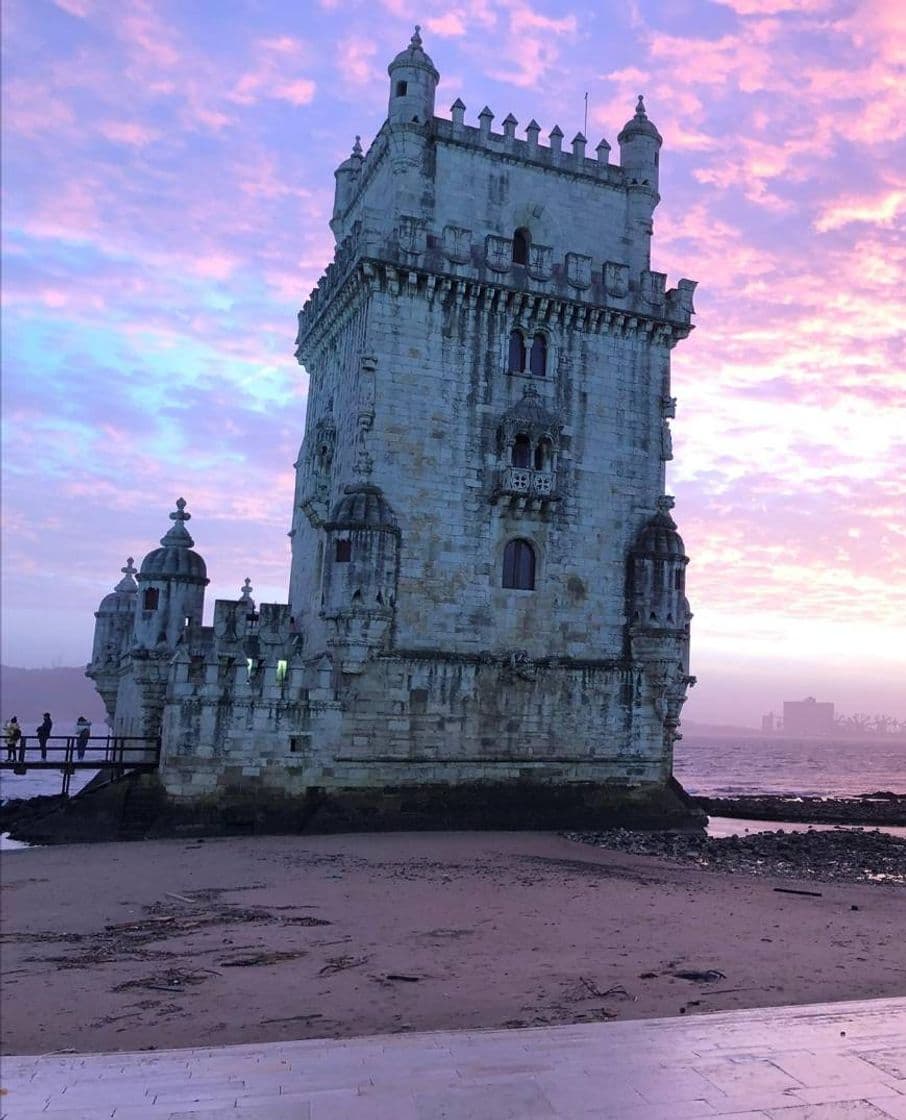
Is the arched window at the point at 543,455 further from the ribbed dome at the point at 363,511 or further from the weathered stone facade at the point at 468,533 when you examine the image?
the ribbed dome at the point at 363,511

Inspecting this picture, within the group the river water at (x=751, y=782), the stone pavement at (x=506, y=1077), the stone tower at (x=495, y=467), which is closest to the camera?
the stone pavement at (x=506, y=1077)

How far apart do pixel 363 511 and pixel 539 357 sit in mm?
7850

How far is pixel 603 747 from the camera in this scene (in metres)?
28.3

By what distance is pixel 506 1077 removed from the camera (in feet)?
25.5

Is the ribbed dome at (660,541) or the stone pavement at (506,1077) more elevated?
the ribbed dome at (660,541)

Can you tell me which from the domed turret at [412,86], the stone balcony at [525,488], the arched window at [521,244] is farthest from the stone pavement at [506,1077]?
the domed turret at [412,86]

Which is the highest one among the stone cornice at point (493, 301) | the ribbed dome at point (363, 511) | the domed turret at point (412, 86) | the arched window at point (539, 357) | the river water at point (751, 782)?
the domed turret at point (412, 86)

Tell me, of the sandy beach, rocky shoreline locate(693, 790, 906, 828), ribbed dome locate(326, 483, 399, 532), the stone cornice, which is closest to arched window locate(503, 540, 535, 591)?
ribbed dome locate(326, 483, 399, 532)

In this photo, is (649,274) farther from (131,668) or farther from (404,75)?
(131,668)

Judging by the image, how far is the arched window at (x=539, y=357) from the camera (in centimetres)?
2895

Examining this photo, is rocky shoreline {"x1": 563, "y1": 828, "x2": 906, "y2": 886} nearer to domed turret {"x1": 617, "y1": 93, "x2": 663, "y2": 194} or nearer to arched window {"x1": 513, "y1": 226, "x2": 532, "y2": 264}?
arched window {"x1": 513, "y1": 226, "x2": 532, "y2": 264}

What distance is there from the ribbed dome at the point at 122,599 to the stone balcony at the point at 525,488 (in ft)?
53.0

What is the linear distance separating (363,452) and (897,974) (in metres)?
18.5

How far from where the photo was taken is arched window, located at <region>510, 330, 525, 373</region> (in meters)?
28.8
